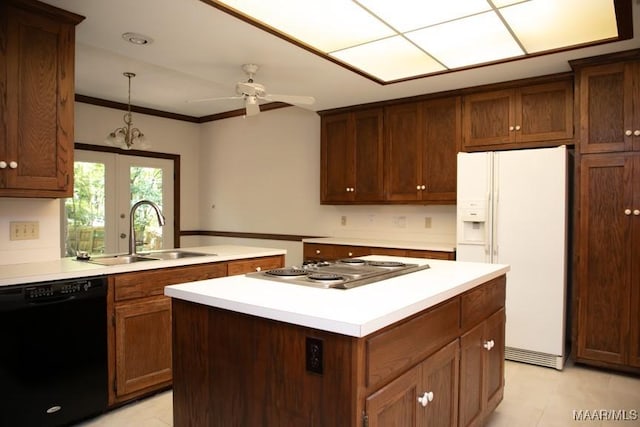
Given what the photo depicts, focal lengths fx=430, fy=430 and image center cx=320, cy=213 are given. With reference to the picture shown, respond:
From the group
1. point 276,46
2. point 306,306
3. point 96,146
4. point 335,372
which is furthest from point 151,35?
point 96,146

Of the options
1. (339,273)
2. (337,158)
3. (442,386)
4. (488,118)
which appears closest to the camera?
(442,386)

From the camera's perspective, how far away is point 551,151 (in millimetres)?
3197

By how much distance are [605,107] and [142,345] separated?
3557 millimetres

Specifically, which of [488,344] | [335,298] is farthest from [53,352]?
[488,344]

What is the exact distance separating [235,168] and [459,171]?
324cm

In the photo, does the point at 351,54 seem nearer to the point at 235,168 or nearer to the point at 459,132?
the point at 459,132

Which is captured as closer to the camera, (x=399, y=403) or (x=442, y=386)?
(x=399, y=403)

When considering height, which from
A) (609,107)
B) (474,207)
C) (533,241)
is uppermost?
(609,107)

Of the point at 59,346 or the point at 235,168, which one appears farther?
the point at 235,168

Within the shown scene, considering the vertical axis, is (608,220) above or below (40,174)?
below

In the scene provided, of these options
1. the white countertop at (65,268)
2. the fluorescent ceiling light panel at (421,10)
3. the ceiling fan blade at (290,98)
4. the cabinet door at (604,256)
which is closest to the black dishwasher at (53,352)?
the white countertop at (65,268)

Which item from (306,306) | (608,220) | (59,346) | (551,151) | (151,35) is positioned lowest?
(59,346)

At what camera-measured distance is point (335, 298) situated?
1508 mm

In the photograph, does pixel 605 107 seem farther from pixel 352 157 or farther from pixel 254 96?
pixel 254 96
